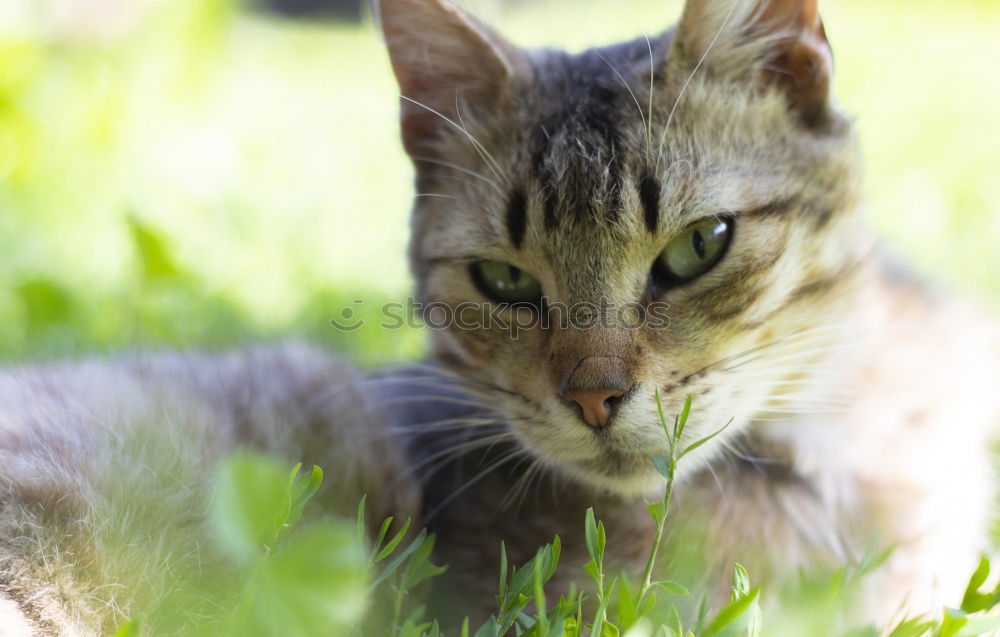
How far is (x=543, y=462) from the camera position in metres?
1.67

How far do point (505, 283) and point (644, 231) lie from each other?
32cm

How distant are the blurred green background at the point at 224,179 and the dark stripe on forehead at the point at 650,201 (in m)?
0.71

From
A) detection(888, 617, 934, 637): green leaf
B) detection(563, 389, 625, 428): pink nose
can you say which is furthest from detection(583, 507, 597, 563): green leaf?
detection(888, 617, 934, 637): green leaf

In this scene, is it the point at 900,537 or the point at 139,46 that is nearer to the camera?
the point at 900,537

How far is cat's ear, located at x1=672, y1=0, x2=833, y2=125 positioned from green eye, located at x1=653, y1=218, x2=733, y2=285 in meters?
0.34

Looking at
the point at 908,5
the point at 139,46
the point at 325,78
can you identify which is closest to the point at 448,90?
the point at 139,46

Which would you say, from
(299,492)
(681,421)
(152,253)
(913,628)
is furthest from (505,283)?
(152,253)

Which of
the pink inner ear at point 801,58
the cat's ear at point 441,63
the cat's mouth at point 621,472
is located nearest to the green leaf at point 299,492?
the cat's mouth at point 621,472

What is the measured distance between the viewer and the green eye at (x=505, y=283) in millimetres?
1707

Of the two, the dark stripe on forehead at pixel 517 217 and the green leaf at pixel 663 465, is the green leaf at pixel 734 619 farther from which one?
the dark stripe on forehead at pixel 517 217

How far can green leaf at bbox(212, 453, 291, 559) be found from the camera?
0.97m

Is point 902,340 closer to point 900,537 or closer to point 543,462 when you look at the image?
point 900,537

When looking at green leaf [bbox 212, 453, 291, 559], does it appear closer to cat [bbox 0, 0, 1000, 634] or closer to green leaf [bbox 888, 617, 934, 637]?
cat [bbox 0, 0, 1000, 634]

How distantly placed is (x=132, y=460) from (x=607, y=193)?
0.99m
